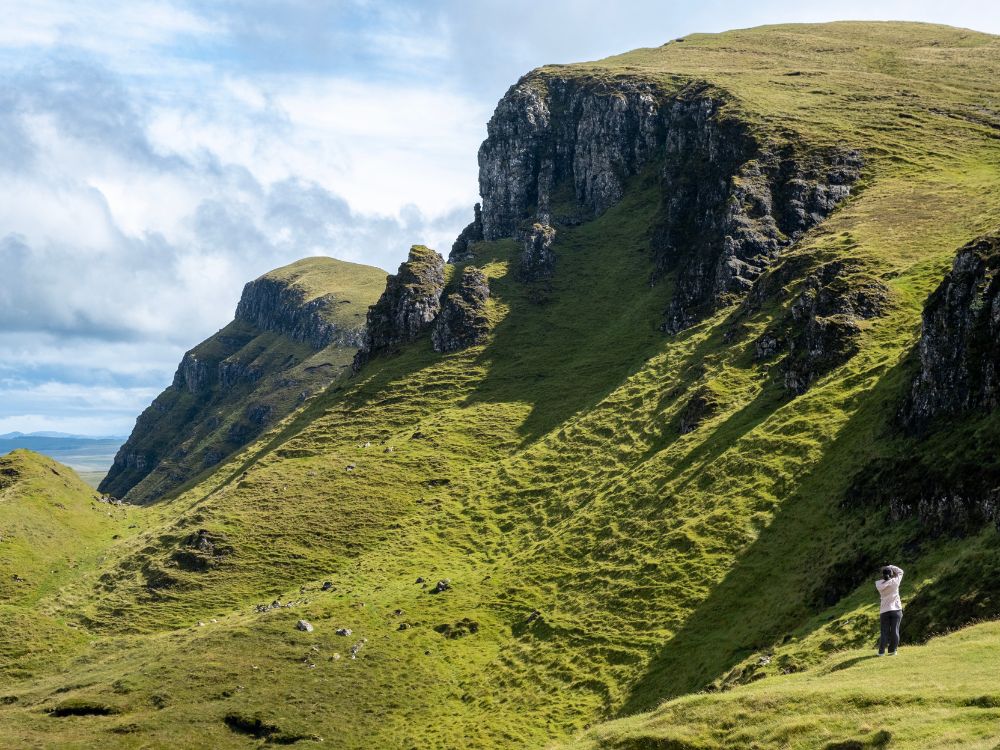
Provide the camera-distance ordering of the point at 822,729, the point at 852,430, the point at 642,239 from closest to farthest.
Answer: the point at 822,729 < the point at 852,430 < the point at 642,239

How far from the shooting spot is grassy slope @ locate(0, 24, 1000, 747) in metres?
74.0

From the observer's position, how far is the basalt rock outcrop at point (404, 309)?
185625 mm

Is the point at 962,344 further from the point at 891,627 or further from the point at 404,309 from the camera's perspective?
the point at 404,309

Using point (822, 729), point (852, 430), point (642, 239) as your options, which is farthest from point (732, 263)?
point (822, 729)

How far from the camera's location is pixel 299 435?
527 ft

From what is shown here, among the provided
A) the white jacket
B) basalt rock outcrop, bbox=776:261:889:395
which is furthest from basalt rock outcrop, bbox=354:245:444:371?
the white jacket

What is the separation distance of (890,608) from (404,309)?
525 ft

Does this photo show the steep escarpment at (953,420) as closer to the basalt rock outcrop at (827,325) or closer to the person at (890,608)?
the person at (890,608)

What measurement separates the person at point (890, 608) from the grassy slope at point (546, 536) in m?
3.26

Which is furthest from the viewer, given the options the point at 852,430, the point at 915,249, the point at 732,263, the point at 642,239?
the point at 642,239

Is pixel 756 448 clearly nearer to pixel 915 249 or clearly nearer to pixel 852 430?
pixel 852 430

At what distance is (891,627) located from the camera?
33750mm

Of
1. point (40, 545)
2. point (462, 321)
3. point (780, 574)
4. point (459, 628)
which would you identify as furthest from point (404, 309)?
point (780, 574)

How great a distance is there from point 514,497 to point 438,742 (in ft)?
167
